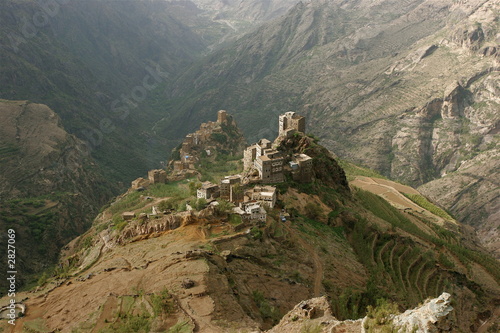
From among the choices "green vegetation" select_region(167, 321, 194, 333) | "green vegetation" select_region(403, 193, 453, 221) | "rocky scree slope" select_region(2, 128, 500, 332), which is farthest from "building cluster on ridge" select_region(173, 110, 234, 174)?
"green vegetation" select_region(167, 321, 194, 333)

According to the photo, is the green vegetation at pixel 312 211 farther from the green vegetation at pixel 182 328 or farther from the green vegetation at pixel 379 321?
the green vegetation at pixel 379 321

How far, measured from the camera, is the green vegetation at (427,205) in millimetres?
98188

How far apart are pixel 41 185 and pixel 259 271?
279 ft

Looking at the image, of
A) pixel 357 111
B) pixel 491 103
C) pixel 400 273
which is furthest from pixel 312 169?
pixel 357 111

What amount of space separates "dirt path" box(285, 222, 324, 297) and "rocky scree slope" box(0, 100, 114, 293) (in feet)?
164

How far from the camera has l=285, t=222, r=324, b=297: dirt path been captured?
4203 cm

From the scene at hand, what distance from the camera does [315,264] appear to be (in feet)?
150

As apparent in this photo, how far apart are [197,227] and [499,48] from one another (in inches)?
6670

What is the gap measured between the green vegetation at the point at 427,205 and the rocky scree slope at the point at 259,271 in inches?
1048

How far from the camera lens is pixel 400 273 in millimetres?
54812

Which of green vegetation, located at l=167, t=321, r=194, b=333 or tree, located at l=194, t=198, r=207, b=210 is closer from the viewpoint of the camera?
green vegetation, located at l=167, t=321, r=194, b=333

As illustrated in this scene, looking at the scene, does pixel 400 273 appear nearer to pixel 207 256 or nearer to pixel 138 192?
pixel 207 256

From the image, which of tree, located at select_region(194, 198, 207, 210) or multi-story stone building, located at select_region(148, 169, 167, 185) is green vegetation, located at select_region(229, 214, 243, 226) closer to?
tree, located at select_region(194, 198, 207, 210)

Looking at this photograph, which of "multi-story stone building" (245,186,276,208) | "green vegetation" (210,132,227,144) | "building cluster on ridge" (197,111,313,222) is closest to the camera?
"building cluster on ridge" (197,111,313,222)
